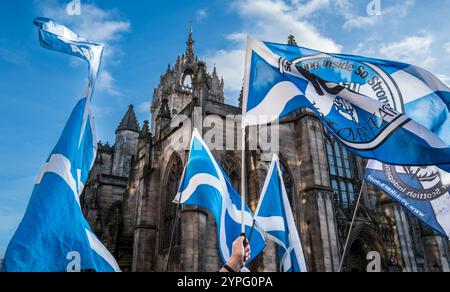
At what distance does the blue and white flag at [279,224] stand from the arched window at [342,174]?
32.1ft

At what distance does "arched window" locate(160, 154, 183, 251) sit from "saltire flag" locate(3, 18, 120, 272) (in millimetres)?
11172

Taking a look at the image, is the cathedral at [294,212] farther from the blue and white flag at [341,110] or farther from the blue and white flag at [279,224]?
the blue and white flag at [341,110]

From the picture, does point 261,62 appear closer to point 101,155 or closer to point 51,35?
point 51,35

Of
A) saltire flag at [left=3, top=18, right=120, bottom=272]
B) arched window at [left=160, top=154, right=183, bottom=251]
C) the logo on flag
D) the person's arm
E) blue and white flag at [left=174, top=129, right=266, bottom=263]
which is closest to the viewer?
the person's arm

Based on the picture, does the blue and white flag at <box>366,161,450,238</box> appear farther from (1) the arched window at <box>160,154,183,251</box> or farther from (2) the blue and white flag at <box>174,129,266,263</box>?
(1) the arched window at <box>160,154,183,251</box>

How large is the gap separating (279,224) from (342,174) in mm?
11710

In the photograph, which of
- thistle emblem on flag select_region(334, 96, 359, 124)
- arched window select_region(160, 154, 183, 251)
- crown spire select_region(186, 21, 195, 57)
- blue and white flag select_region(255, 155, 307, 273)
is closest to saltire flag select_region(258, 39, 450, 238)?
thistle emblem on flag select_region(334, 96, 359, 124)

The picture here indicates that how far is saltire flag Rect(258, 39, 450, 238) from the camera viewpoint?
4605 millimetres

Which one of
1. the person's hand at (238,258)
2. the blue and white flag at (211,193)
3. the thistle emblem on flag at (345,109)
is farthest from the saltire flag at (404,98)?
the person's hand at (238,258)

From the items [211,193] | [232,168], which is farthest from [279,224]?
[232,168]

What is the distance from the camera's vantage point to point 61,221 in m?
3.79

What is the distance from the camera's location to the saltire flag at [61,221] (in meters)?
3.34
